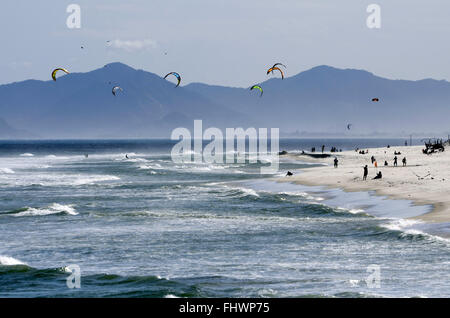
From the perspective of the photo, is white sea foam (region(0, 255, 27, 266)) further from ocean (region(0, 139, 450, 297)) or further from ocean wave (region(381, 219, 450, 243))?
ocean wave (region(381, 219, 450, 243))

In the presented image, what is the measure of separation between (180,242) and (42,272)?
6964 mm

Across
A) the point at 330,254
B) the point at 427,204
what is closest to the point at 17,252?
the point at 330,254

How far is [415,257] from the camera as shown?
24.5 meters

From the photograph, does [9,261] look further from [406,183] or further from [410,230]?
[406,183]

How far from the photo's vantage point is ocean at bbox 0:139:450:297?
2102 cm

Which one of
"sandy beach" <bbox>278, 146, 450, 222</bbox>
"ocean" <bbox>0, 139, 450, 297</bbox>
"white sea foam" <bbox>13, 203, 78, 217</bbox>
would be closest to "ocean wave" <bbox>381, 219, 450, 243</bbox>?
"ocean" <bbox>0, 139, 450, 297</bbox>

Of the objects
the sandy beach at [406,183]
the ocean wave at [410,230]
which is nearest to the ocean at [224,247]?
the ocean wave at [410,230]

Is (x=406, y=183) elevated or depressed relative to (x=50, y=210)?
elevated

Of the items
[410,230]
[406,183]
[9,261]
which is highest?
[406,183]

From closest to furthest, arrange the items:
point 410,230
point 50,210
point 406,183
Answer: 1. point 410,230
2. point 50,210
3. point 406,183

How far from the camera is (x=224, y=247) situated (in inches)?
1091

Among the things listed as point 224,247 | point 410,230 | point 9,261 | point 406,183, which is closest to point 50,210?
point 9,261

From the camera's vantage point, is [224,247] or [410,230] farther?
[410,230]
